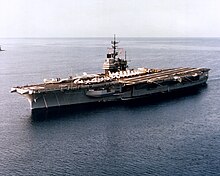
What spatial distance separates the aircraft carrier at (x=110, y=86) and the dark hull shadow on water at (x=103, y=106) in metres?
1.04

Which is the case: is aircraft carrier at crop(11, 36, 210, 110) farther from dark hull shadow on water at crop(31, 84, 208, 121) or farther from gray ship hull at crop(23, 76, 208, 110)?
dark hull shadow on water at crop(31, 84, 208, 121)

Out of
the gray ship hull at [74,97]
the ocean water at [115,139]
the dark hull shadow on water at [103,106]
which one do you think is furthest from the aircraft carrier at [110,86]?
the ocean water at [115,139]

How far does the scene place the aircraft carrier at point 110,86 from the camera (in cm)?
5269

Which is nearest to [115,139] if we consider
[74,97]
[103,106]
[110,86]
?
[103,106]

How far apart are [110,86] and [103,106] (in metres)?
4.07

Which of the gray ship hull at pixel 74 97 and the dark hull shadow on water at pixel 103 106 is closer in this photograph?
the dark hull shadow on water at pixel 103 106

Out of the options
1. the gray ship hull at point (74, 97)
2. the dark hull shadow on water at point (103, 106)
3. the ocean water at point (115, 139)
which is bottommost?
the ocean water at point (115, 139)

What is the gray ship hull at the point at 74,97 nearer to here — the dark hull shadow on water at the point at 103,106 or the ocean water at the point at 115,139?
the dark hull shadow on water at the point at 103,106

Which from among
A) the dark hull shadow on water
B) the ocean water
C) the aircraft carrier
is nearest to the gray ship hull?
the aircraft carrier

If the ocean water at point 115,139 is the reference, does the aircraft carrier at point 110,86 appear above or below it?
above

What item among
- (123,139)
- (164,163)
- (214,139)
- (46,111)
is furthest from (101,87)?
(164,163)

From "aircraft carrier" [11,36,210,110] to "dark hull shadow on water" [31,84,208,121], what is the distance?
3.42 feet

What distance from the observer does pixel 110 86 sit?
57.3m

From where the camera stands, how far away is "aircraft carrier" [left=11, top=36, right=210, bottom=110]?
5269 cm
